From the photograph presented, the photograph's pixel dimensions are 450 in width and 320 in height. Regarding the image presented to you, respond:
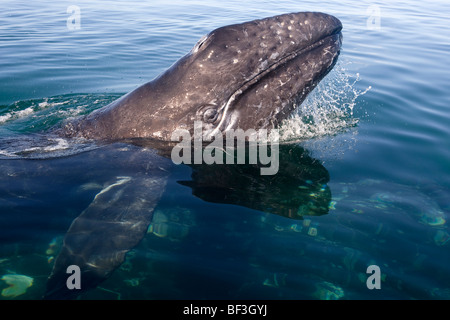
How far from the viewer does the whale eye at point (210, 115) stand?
20.8 ft

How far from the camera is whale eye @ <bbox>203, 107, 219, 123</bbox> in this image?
6352mm

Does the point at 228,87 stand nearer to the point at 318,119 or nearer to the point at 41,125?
the point at 318,119

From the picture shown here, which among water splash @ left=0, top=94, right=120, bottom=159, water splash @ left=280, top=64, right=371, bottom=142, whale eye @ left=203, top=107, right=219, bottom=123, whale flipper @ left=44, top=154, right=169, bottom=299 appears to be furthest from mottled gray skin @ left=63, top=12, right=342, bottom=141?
whale flipper @ left=44, top=154, right=169, bottom=299

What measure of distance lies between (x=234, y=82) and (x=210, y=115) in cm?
66

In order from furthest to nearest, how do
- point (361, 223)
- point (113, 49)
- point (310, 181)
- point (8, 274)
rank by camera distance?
point (113, 49) < point (310, 181) < point (361, 223) < point (8, 274)

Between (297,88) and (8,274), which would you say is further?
(297,88)

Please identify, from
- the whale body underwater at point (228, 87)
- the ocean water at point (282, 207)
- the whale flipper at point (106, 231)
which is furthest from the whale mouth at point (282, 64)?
the whale flipper at point (106, 231)

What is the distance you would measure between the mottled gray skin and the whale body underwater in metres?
0.02

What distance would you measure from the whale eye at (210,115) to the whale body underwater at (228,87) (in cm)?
2

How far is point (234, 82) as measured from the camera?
6270 mm

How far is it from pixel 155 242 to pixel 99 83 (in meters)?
9.12

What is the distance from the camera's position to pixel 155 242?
191 inches
